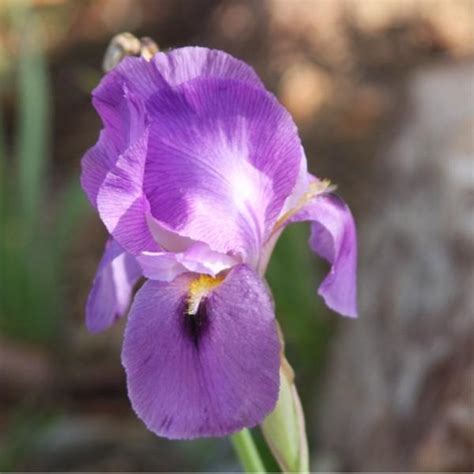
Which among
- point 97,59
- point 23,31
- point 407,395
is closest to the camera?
point 407,395

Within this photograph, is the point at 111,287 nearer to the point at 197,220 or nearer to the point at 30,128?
the point at 197,220

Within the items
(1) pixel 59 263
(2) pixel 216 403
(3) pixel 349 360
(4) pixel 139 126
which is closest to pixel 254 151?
(4) pixel 139 126

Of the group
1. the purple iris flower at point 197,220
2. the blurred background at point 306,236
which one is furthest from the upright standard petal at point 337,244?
the blurred background at point 306,236

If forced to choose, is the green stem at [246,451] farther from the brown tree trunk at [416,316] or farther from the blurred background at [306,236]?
the brown tree trunk at [416,316]

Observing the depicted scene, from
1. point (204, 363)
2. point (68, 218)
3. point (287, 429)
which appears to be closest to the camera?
point (204, 363)

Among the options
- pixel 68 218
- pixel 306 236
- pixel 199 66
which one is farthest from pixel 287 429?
pixel 68 218

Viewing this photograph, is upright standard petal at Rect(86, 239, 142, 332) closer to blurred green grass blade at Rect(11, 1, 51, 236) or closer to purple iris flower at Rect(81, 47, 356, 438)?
purple iris flower at Rect(81, 47, 356, 438)

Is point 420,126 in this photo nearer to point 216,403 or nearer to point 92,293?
point 92,293
